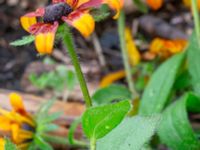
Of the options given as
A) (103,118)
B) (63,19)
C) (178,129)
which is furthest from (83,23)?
(178,129)

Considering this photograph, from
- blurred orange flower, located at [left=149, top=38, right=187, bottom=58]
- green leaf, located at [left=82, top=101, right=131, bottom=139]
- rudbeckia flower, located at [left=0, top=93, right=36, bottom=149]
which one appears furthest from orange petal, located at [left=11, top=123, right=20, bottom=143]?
blurred orange flower, located at [left=149, top=38, right=187, bottom=58]

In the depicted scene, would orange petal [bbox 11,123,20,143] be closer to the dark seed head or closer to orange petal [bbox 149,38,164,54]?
the dark seed head

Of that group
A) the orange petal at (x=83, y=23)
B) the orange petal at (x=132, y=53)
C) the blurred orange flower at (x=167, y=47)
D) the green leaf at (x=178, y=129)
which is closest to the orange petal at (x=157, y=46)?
the blurred orange flower at (x=167, y=47)

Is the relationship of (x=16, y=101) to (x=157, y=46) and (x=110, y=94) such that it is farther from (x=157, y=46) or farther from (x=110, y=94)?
(x=157, y=46)

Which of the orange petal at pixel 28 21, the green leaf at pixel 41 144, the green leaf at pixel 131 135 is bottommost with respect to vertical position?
the green leaf at pixel 41 144

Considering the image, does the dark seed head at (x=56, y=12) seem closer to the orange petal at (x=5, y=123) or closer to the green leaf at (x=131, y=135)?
the green leaf at (x=131, y=135)

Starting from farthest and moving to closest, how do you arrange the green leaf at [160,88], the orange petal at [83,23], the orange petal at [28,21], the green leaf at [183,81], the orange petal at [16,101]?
the green leaf at [183,81]
the green leaf at [160,88]
the orange petal at [16,101]
the orange petal at [28,21]
the orange petal at [83,23]

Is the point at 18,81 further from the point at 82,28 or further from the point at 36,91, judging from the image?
the point at 82,28

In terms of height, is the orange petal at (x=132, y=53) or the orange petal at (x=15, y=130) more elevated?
the orange petal at (x=15, y=130)
